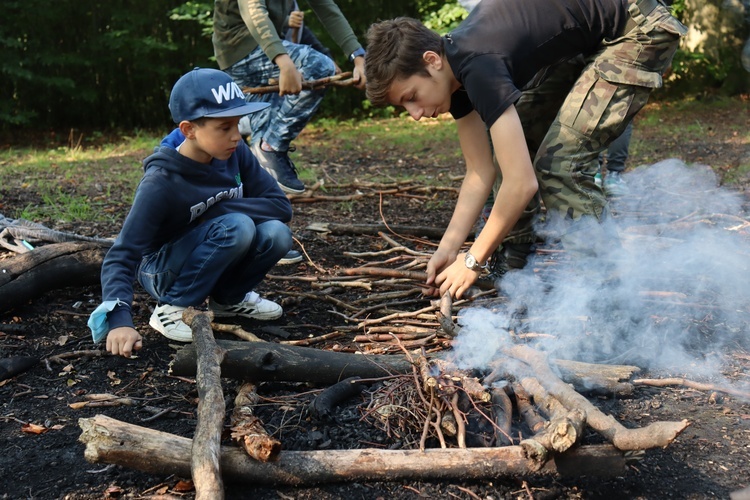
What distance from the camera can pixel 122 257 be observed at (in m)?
3.05

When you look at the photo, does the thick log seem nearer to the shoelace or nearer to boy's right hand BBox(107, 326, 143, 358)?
boy's right hand BBox(107, 326, 143, 358)

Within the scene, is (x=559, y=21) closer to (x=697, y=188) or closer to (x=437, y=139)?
(x=697, y=188)

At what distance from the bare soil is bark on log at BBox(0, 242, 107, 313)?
89mm

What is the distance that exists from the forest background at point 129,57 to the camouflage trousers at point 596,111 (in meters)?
8.91

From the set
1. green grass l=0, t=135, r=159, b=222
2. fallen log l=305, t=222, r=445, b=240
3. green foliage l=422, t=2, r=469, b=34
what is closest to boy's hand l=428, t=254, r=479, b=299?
fallen log l=305, t=222, r=445, b=240

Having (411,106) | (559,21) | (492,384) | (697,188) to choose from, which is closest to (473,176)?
(411,106)

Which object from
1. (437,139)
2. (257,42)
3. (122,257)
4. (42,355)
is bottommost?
(437,139)

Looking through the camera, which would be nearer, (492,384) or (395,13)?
(492,384)

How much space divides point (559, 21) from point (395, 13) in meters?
10.6

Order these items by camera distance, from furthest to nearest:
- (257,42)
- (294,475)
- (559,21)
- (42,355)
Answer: (257,42) < (42,355) < (559,21) < (294,475)

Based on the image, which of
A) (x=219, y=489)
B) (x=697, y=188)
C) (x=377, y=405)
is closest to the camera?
(x=219, y=489)

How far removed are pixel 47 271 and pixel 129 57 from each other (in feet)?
30.7

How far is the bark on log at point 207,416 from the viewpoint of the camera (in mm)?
2055

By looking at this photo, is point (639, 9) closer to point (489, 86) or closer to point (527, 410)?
point (489, 86)
